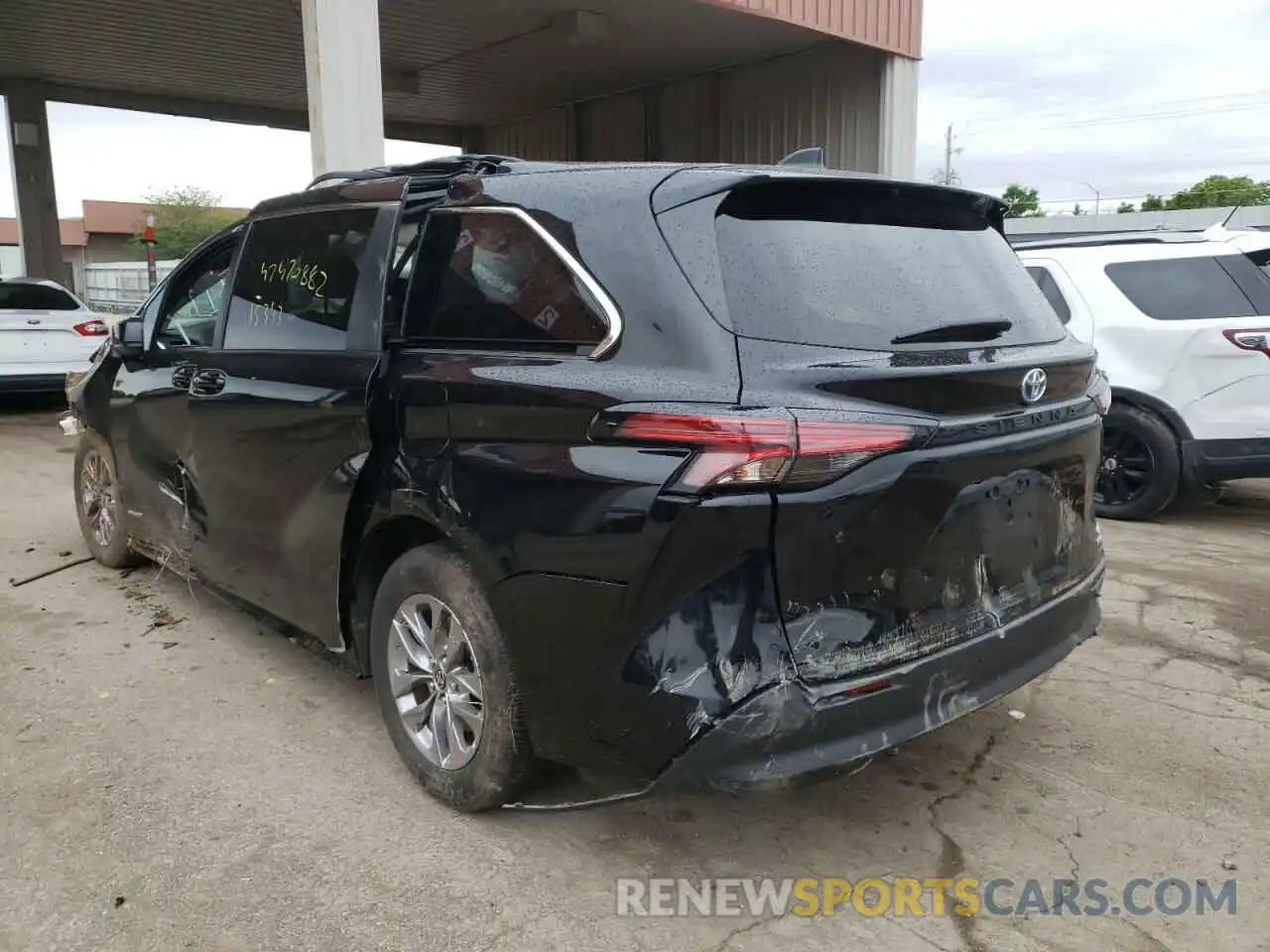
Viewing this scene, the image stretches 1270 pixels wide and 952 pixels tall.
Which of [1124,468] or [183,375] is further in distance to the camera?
[1124,468]

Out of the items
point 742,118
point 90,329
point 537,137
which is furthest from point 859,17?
point 90,329

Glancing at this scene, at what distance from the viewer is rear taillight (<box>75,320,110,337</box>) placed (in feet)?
36.0

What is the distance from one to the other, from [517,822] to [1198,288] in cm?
566

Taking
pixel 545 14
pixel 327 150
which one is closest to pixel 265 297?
pixel 327 150

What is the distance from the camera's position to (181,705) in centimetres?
386

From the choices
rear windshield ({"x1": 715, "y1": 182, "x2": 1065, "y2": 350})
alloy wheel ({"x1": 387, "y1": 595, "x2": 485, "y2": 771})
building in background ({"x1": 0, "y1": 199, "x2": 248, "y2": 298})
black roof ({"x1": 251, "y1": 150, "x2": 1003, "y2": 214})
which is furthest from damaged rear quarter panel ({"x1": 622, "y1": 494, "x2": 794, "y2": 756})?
building in background ({"x1": 0, "y1": 199, "x2": 248, "y2": 298})

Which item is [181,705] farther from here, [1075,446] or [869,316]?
[1075,446]

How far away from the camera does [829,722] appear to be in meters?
2.34

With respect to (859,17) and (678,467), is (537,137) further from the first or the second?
(678,467)

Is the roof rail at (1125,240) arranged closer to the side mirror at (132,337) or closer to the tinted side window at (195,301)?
the tinted side window at (195,301)

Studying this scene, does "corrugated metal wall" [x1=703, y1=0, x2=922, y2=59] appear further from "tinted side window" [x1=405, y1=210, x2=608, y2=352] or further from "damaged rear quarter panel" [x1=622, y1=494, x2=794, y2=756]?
"damaged rear quarter panel" [x1=622, y1=494, x2=794, y2=756]

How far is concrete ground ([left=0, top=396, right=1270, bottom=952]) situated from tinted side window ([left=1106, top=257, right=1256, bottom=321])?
2803 millimetres

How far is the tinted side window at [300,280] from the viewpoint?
135 inches

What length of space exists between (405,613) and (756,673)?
1.27m
